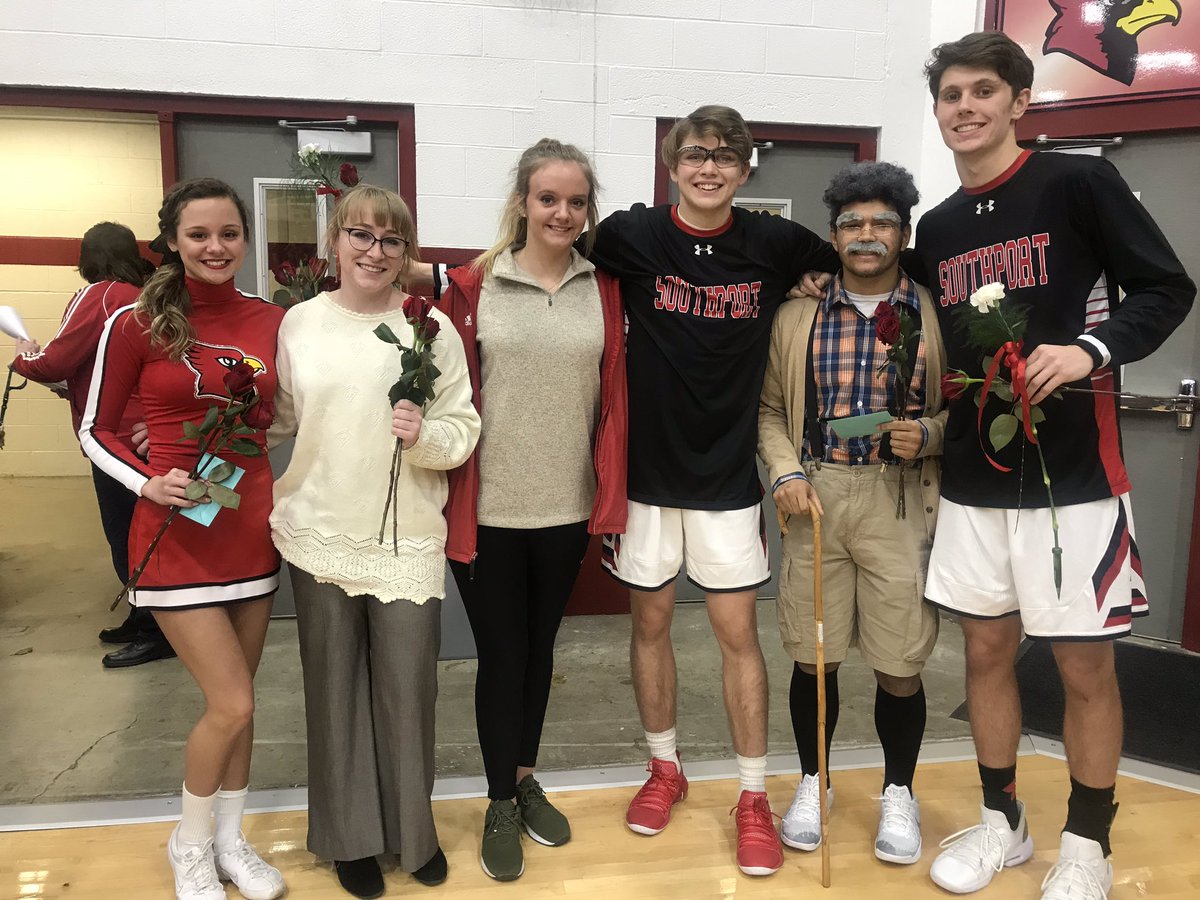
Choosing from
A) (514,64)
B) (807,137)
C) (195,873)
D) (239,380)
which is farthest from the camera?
(807,137)

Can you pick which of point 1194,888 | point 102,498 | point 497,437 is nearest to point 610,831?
point 497,437

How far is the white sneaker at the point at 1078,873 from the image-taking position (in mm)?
2033

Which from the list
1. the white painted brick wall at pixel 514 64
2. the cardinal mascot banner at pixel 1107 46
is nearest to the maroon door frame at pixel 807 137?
the white painted brick wall at pixel 514 64

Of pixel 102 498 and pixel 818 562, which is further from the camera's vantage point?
pixel 102 498

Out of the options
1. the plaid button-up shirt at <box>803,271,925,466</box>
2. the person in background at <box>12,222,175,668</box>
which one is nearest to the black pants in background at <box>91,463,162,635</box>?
the person in background at <box>12,222,175,668</box>

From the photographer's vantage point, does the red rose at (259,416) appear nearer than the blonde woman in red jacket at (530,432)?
Yes

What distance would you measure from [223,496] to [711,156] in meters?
1.36

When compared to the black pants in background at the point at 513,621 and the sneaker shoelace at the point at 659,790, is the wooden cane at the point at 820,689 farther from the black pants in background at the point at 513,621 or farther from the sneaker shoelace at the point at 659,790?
the black pants in background at the point at 513,621

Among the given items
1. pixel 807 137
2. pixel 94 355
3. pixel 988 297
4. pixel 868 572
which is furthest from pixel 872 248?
pixel 94 355

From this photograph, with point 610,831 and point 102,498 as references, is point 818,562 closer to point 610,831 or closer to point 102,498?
point 610,831

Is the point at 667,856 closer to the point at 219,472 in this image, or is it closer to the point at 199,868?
the point at 199,868

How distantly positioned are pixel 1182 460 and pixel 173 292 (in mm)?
4083

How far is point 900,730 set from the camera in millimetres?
2289

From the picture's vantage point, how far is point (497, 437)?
2.08 m
